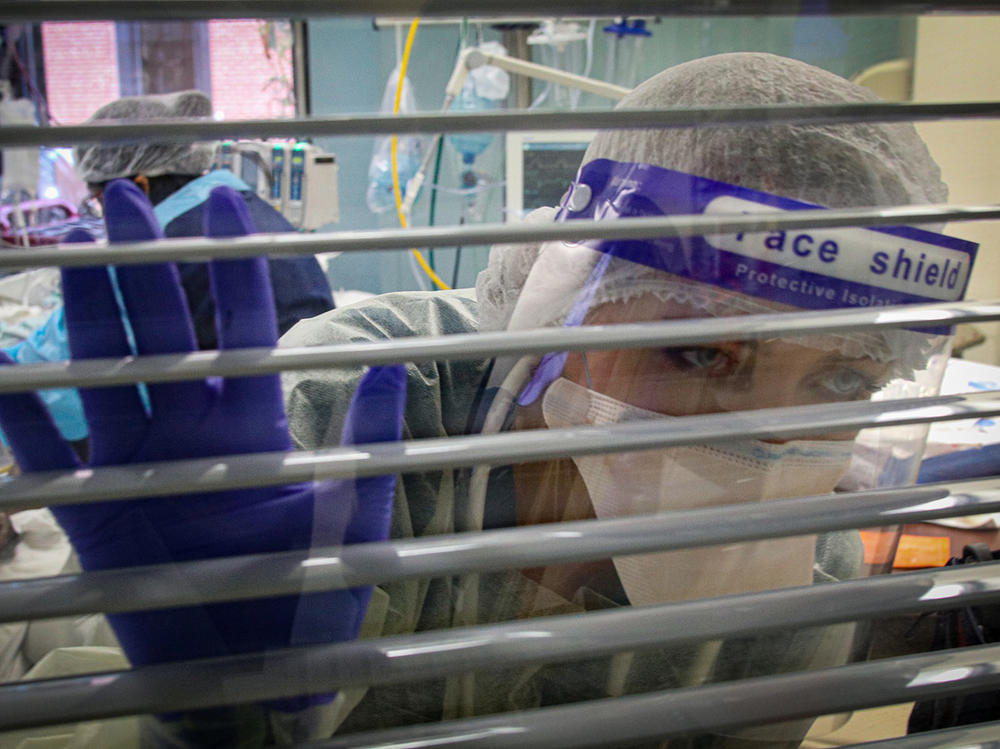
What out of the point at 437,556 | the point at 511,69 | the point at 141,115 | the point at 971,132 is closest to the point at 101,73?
the point at 141,115

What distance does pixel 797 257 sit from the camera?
57 cm

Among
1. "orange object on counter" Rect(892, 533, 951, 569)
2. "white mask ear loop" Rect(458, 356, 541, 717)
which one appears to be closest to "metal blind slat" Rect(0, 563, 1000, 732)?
"white mask ear loop" Rect(458, 356, 541, 717)

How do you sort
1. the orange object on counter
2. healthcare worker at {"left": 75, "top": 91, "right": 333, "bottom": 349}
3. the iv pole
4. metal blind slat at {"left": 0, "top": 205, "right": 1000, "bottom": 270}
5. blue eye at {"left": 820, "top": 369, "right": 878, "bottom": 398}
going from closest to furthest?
metal blind slat at {"left": 0, "top": 205, "right": 1000, "bottom": 270} → healthcare worker at {"left": 75, "top": 91, "right": 333, "bottom": 349} → blue eye at {"left": 820, "top": 369, "right": 878, "bottom": 398} → the orange object on counter → the iv pole

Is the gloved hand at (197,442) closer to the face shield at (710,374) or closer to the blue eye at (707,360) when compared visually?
the face shield at (710,374)

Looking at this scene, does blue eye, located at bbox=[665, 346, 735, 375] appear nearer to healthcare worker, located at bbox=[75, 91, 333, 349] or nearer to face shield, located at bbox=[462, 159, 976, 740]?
face shield, located at bbox=[462, 159, 976, 740]

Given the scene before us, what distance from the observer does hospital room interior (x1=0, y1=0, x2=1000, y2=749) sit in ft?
1.49

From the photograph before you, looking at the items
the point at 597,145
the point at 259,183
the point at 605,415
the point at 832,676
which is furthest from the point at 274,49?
the point at 259,183

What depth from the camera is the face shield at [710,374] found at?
581mm

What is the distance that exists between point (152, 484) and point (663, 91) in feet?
1.89

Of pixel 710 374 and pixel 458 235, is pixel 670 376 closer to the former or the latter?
pixel 710 374

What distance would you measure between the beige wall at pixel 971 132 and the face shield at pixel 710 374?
50mm

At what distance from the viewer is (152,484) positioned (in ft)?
1.43

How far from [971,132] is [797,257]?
231 mm

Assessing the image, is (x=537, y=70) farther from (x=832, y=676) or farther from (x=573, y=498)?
(x=832, y=676)
